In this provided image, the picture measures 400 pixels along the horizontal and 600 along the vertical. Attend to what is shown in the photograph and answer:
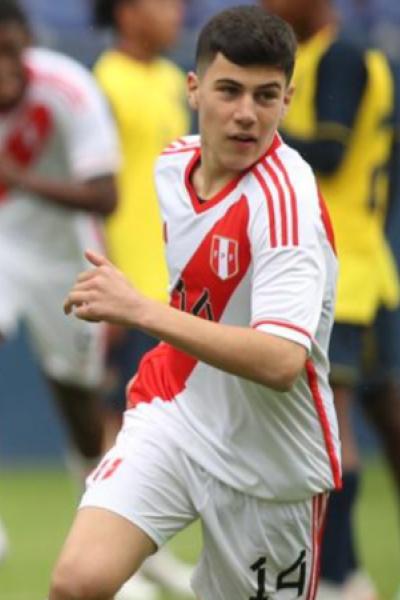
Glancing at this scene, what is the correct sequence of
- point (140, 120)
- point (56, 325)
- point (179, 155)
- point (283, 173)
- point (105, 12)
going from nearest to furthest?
point (283, 173) → point (179, 155) → point (56, 325) → point (140, 120) → point (105, 12)

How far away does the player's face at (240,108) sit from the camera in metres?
5.06

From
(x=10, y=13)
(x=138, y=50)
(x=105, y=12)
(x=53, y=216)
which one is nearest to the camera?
(x=10, y=13)

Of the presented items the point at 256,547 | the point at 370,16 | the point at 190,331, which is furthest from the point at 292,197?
the point at 370,16

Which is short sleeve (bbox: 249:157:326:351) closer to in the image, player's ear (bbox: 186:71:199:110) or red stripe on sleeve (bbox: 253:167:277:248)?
red stripe on sleeve (bbox: 253:167:277:248)

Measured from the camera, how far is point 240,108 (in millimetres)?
5051

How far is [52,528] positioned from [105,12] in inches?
105

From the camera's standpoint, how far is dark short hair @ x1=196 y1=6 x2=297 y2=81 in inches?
199

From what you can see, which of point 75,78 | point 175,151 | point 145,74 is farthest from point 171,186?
point 145,74

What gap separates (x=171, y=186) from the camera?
17.9 feet

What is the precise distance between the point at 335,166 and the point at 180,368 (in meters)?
2.20

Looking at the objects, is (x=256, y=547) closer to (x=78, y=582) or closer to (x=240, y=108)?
(x=78, y=582)

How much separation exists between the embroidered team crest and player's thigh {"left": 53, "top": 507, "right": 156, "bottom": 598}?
26.6 inches

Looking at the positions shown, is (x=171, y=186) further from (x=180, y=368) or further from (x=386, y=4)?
(x=386, y=4)

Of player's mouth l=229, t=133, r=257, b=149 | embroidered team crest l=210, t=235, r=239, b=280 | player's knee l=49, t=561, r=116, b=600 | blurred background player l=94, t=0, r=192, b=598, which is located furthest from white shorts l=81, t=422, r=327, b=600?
blurred background player l=94, t=0, r=192, b=598
